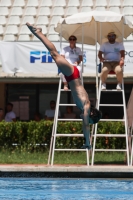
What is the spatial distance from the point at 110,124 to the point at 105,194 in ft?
22.8

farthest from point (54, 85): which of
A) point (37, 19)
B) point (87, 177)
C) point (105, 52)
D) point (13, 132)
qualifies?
point (87, 177)

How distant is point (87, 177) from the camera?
12570mm

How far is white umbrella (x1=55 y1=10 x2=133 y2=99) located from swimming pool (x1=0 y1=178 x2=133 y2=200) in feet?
13.0

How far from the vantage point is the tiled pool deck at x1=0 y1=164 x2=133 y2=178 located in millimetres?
12438

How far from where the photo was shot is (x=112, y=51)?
46.3 feet

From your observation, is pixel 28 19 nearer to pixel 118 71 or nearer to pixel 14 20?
pixel 14 20

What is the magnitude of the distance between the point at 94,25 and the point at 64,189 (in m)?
6.27

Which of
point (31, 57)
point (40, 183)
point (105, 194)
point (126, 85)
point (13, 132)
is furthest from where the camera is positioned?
point (126, 85)

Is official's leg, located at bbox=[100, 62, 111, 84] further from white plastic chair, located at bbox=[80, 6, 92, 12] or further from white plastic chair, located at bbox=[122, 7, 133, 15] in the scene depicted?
white plastic chair, located at bbox=[80, 6, 92, 12]

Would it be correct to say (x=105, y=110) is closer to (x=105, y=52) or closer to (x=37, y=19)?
(x=37, y=19)

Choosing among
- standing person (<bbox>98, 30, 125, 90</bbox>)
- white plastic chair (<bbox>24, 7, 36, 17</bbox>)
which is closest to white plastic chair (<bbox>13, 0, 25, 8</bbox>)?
white plastic chair (<bbox>24, 7, 36, 17</bbox>)

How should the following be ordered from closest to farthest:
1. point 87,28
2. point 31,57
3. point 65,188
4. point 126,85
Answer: point 65,188
point 87,28
point 31,57
point 126,85

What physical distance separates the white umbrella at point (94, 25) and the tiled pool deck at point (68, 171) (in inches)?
136

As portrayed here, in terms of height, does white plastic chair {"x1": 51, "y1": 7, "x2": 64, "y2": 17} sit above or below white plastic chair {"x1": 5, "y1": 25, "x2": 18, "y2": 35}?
above
